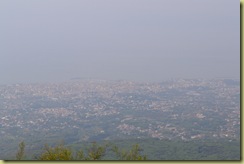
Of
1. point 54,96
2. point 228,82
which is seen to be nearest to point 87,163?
point 228,82

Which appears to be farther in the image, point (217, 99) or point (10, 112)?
point (217, 99)

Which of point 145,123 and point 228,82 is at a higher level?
point 228,82

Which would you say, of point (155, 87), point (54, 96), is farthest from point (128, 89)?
point (54, 96)

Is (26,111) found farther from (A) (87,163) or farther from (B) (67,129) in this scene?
(A) (87,163)

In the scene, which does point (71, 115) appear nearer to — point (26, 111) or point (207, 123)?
point (26, 111)

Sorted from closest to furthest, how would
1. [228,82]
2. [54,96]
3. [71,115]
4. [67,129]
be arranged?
[67,129] → [71,115] → [228,82] → [54,96]

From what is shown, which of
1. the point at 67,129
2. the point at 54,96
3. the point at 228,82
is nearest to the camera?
the point at 67,129
